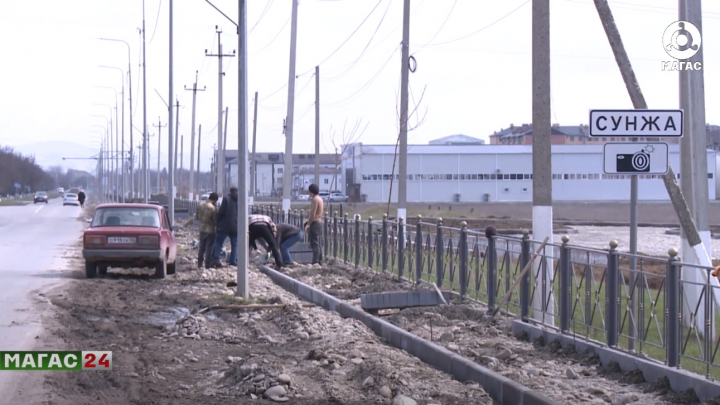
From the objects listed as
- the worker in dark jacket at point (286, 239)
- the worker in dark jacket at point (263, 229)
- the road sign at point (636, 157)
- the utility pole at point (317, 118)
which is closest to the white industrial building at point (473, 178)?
the utility pole at point (317, 118)

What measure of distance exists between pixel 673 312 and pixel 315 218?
12.0 m

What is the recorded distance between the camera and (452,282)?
13.8 metres

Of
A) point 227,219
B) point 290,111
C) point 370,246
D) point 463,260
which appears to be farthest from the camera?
point 290,111

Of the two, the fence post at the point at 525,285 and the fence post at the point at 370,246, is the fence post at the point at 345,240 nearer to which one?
the fence post at the point at 370,246

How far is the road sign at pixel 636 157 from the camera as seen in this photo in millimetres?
9156

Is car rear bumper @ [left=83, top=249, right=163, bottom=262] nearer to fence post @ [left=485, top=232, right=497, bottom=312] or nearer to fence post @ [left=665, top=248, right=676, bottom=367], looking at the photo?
fence post @ [left=485, top=232, right=497, bottom=312]

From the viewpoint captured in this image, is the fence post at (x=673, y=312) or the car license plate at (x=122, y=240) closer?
the fence post at (x=673, y=312)

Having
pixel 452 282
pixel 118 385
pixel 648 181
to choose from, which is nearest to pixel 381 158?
pixel 648 181

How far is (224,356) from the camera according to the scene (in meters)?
9.66

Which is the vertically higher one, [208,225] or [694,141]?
[694,141]

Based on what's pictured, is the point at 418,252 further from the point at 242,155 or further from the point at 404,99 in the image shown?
the point at 404,99

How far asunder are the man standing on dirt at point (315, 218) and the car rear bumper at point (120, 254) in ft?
11.5

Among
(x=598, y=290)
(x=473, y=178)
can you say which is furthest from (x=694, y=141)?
(x=473, y=178)

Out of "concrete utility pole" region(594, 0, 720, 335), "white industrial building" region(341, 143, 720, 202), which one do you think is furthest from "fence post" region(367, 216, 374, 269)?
"white industrial building" region(341, 143, 720, 202)
